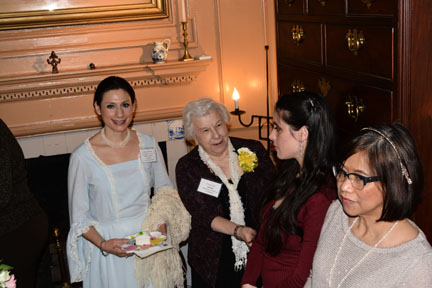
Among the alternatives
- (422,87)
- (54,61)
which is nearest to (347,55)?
(422,87)

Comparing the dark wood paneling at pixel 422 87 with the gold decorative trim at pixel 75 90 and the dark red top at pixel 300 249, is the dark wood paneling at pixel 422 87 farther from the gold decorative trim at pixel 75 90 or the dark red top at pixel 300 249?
the gold decorative trim at pixel 75 90

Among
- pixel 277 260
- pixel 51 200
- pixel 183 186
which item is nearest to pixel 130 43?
pixel 51 200

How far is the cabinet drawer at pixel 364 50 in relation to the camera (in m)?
2.14

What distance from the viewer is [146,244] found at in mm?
2666

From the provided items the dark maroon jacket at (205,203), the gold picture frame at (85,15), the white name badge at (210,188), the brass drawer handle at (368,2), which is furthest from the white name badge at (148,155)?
the gold picture frame at (85,15)

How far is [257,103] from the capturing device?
4.63m

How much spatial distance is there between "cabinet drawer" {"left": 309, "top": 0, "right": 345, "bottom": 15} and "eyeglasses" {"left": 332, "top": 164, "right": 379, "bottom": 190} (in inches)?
43.5

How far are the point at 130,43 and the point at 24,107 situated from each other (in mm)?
1015

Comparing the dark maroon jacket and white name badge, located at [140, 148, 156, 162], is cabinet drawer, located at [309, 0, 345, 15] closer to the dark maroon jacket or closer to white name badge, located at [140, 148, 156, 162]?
the dark maroon jacket

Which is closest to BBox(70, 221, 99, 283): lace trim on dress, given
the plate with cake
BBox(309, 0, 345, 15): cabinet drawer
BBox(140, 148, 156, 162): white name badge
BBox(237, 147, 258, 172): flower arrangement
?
the plate with cake

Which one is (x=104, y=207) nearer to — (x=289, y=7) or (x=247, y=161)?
(x=247, y=161)

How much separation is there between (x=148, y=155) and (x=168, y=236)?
18.9 inches

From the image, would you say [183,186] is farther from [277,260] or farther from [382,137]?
[382,137]

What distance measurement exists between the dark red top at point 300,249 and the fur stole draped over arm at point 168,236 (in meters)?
0.77
